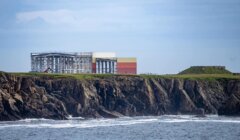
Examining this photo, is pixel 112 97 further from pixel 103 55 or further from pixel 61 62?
pixel 103 55

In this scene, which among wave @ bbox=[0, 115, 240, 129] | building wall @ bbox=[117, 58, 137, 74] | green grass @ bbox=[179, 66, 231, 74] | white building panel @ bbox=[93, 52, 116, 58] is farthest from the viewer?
green grass @ bbox=[179, 66, 231, 74]

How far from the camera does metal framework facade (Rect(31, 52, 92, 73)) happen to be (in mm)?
154750

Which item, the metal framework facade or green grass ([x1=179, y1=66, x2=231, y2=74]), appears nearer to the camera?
the metal framework facade

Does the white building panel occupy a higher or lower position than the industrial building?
higher

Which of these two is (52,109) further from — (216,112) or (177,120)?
(216,112)

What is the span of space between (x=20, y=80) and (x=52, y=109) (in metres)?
9.43

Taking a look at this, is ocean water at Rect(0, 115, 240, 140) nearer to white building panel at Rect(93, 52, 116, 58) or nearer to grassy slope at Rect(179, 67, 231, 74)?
white building panel at Rect(93, 52, 116, 58)

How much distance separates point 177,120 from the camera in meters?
118

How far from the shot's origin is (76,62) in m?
158

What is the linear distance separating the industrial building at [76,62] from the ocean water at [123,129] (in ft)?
127

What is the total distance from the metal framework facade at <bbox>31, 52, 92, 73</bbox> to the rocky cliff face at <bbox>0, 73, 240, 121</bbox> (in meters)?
21.6

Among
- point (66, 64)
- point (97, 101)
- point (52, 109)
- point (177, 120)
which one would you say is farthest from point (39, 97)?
point (66, 64)

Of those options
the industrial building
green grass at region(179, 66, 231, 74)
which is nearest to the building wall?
the industrial building

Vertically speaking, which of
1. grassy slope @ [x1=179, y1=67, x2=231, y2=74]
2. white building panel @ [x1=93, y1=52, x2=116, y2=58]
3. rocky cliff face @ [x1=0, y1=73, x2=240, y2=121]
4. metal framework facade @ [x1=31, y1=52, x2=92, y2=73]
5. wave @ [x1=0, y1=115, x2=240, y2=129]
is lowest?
wave @ [x1=0, y1=115, x2=240, y2=129]
